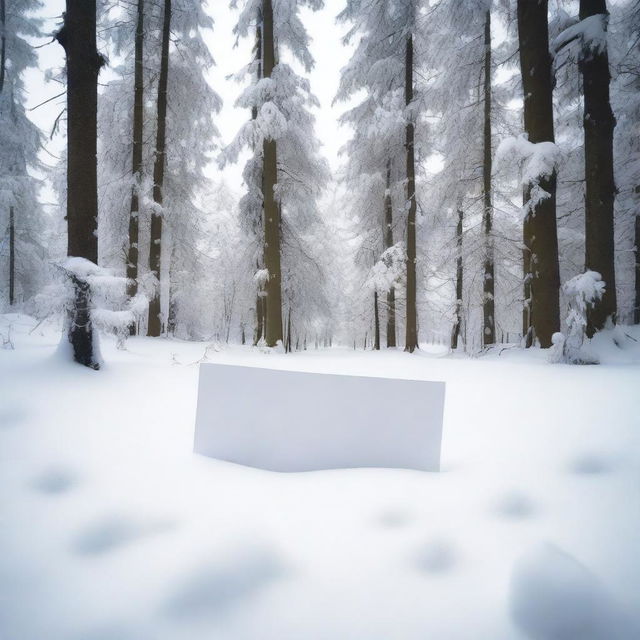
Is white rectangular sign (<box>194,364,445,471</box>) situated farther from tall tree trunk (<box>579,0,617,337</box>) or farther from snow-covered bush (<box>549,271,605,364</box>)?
tall tree trunk (<box>579,0,617,337</box>)

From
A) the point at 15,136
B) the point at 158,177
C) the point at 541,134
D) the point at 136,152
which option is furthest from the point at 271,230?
the point at 15,136

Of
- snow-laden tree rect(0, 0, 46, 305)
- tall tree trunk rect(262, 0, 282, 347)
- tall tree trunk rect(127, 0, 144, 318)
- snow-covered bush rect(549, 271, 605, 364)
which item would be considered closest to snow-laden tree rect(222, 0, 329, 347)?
tall tree trunk rect(262, 0, 282, 347)

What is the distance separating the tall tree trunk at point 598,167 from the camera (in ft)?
17.5

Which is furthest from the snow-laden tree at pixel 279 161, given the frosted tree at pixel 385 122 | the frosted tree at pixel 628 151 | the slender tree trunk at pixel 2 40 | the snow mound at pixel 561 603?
the slender tree trunk at pixel 2 40

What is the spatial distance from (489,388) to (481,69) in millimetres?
9118

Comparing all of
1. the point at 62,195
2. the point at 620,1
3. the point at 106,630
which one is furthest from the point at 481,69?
the point at 62,195

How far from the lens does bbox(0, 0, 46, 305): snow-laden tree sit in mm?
14062

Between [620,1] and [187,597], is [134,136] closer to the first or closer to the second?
[187,597]

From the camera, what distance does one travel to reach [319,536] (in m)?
1.62

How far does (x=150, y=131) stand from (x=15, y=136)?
7.27m

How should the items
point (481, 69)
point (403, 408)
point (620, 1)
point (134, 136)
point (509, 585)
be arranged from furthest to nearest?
1. point (620, 1)
2. point (134, 136)
3. point (481, 69)
4. point (403, 408)
5. point (509, 585)

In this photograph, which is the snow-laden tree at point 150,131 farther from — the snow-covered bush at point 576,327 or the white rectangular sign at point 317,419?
the snow-covered bush at point 576,327

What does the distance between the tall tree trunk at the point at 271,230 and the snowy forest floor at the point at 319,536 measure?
17.6 feet

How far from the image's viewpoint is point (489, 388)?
11.7 ft
